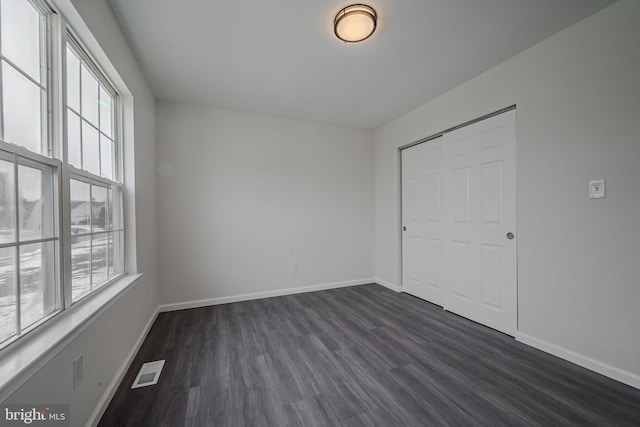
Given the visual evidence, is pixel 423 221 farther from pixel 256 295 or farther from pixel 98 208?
pixel 98 208

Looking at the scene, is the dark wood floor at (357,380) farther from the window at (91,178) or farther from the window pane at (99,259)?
the window at (91,178)

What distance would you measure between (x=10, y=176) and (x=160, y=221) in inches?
88.5

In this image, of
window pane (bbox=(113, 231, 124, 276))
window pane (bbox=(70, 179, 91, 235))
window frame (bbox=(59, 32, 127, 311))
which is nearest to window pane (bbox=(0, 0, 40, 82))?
window frame (bbox=(59, 32, 127, 311))

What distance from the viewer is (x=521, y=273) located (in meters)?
2.36

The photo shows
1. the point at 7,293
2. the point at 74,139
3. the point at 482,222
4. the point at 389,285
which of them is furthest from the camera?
the point at 389,285

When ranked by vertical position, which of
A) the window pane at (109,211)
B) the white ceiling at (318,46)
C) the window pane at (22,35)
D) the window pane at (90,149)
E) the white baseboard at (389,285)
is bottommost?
the white baseboard at (389,285)

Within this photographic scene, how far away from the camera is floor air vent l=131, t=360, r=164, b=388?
1.78 meters

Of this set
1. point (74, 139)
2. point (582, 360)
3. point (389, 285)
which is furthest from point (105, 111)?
point (582, 360)

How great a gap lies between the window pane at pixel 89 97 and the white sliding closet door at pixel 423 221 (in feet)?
11.4

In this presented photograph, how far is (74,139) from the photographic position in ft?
4.95

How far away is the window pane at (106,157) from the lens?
1.89m

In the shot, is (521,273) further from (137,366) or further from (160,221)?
(160,221)

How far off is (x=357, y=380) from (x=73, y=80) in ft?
8.85

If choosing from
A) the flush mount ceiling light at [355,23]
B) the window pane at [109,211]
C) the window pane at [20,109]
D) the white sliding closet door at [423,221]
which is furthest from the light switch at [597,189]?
the window pane at [109,211]
